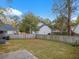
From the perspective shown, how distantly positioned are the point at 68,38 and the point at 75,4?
440 inches

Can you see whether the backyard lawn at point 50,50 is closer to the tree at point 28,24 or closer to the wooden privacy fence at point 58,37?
the wooden privacy fence at point 58,37

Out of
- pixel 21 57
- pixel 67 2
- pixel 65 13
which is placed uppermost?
pixel 67 2

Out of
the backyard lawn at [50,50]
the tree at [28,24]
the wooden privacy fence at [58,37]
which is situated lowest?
the backyard lawn at [50,50]

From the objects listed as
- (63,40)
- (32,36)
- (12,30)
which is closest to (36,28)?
(12,30)

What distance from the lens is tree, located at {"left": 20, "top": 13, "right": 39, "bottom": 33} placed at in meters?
51.4

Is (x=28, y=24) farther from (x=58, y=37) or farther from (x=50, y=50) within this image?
(x=50, y=50)

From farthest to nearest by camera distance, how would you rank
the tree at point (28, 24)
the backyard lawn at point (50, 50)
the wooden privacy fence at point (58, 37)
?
the tree at point (28, 24) → the wooden privacy fence at point (58, 37) → the backyard lawn at point (50, 50)

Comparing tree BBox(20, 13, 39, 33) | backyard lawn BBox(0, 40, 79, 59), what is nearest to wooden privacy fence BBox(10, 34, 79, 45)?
backyard lawn BBox(0, 40, 79, 59)

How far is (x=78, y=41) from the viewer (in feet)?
64.7

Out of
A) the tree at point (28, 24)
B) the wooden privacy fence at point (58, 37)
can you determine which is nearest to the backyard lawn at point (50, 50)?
the wooden privacy fence at point (58, 37)

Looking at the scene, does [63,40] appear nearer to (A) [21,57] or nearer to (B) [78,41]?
(B) [78,41]

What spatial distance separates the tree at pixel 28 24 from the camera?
5138cm

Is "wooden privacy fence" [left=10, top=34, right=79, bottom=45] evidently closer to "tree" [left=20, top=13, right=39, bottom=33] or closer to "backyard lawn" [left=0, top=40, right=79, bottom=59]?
"backyard lawn" [left=0, top=40, right=79, bottom=59]

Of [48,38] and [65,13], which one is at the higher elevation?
[65,13]
